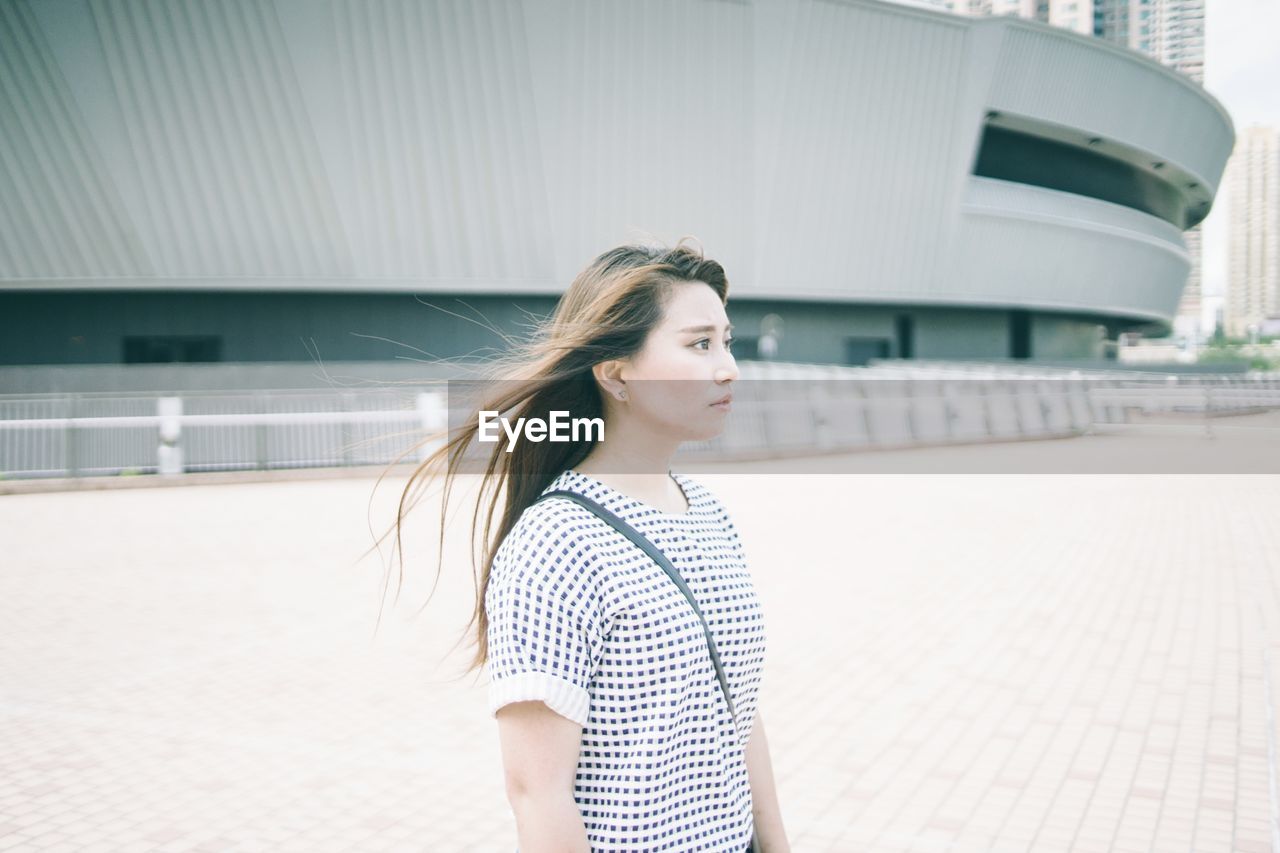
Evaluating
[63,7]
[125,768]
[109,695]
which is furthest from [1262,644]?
[63,7]

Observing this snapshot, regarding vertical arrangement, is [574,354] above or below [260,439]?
above

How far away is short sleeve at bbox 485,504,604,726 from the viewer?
4.90ft

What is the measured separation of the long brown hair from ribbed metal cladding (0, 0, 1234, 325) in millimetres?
A: 28146

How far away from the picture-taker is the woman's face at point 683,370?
1.72 m

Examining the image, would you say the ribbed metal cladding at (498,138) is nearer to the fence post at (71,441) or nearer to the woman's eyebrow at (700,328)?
the fence post at (71,441)

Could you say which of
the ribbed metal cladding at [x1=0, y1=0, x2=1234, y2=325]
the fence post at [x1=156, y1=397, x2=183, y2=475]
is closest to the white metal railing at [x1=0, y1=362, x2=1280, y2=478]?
the fence post at [x1=156, y1=397, x2=183, y2=475]

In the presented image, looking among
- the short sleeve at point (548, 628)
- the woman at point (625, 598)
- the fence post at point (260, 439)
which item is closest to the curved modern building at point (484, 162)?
the fence post at point (260, 439)

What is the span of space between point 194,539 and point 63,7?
20.6 m

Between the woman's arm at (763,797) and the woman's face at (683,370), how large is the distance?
58cm

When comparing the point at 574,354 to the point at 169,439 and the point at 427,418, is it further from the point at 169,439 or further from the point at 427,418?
the point at 169,439

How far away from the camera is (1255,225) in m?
80.9

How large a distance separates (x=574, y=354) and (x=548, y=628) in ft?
1.62
